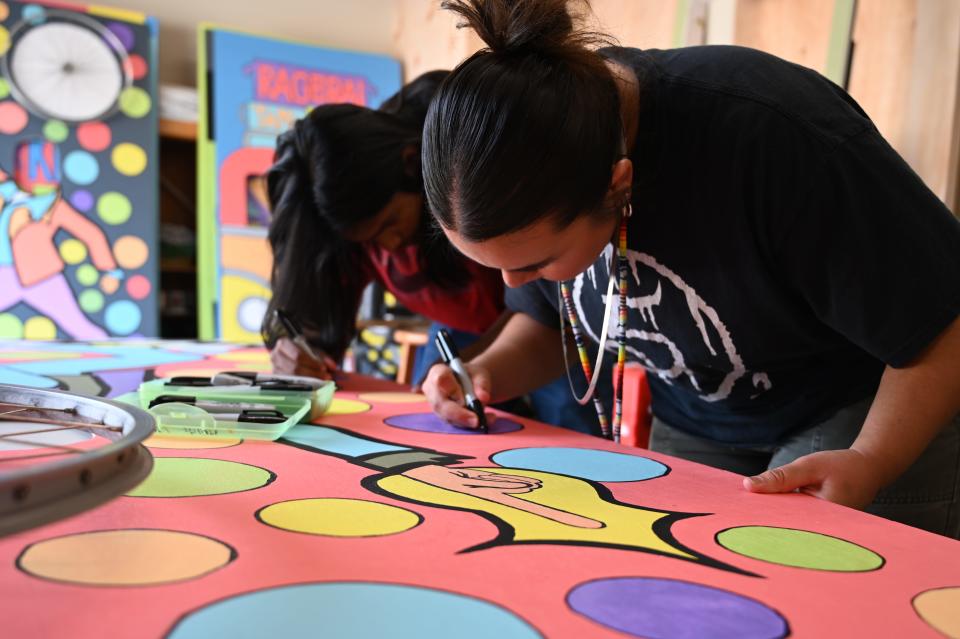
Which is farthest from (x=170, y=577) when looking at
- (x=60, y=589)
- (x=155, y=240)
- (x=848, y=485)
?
(x=155, y=240)

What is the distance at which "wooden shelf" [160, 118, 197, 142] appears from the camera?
3.05 meters

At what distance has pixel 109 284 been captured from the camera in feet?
9.51

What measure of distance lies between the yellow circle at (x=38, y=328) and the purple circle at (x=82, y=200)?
436 millimetres

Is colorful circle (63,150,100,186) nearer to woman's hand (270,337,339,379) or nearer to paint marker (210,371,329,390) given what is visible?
woman's hand (270,337,339,379)

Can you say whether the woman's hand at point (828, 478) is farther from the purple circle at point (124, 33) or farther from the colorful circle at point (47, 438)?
the purple circle at point (124, 33)

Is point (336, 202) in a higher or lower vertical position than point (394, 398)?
higher

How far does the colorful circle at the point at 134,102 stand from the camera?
2.90m

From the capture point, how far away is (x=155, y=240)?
2.97 meters

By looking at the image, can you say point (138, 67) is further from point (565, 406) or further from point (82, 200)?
point (565, 406)

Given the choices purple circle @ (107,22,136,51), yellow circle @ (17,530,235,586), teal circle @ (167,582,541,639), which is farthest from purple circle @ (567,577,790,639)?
purple circle @ (107,22,136,51)

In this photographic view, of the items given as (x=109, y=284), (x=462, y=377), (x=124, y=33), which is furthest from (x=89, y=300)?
(x=462, y=377)

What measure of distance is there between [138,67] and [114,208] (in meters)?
0.55

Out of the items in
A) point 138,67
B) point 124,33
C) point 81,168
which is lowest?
point 81,168

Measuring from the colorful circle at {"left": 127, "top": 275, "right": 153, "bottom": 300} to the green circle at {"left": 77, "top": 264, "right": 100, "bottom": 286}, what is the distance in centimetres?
13
